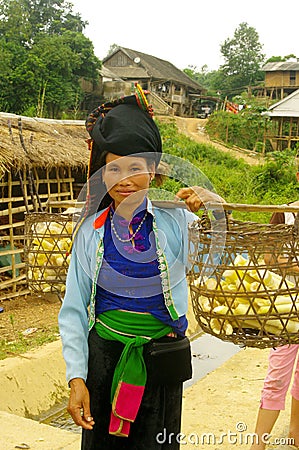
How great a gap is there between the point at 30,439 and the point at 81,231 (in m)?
1.59

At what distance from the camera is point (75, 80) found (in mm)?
22703

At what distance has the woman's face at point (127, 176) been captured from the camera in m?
1.82

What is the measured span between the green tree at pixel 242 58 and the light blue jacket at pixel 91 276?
35563 millimetres

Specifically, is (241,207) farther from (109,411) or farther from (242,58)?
(242,58)

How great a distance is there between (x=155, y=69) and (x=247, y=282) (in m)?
32.2

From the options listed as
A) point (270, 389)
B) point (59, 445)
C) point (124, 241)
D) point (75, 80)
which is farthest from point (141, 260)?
point (75, 80)

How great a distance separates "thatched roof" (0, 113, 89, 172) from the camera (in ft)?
27.1

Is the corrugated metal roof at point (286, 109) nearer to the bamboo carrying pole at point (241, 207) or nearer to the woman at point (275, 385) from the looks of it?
the woman at point (275, 385)

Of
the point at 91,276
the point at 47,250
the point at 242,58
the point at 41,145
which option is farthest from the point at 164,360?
the point at 242,58

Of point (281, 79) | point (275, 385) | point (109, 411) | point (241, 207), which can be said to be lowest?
point (275, 385)

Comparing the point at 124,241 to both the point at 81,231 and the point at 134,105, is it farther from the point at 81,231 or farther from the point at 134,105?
the point at 134,105

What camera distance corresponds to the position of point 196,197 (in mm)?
1845

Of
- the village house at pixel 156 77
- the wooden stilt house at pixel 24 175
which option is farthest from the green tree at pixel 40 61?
the wooden stilt house at pixel 24 175

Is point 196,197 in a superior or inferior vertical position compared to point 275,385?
superior
